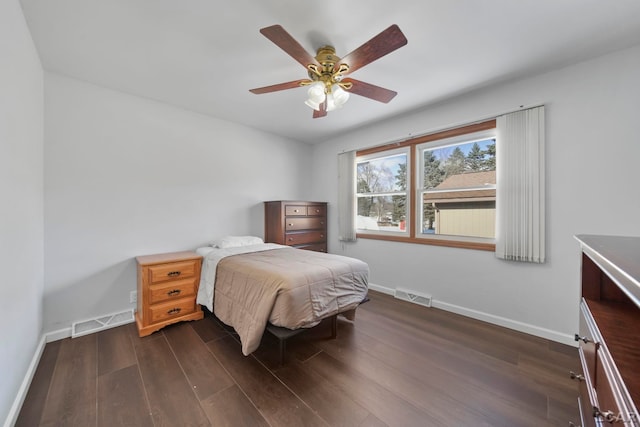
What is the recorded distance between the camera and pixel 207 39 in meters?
1.78

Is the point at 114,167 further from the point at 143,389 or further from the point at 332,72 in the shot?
the point at 332,72

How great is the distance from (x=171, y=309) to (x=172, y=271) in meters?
0.39

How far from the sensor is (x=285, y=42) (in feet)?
4.70

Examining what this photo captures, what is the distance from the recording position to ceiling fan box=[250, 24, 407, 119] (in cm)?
140

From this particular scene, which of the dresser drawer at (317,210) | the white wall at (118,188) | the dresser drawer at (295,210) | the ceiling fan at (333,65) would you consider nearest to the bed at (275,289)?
the white wall at (118,188)

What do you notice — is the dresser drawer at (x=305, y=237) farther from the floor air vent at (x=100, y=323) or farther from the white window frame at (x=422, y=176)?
the floor air vent at (x=100, y=323)

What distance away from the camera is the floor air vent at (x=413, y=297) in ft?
9.72

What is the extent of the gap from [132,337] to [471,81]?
4.13 meters

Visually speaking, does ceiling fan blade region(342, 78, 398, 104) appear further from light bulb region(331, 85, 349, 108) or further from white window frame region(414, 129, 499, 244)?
white window frame region(414, 129, 499, 244)

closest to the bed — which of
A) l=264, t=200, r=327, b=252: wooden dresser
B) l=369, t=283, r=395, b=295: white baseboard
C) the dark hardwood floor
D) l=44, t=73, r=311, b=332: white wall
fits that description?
the dark hardwood floor

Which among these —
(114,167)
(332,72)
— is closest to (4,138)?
(114,167)

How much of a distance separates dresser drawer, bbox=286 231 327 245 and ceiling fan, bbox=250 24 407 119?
2.12 m

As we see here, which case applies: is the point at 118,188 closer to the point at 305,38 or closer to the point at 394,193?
the point at 305,38

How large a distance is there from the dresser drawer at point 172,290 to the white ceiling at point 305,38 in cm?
204
